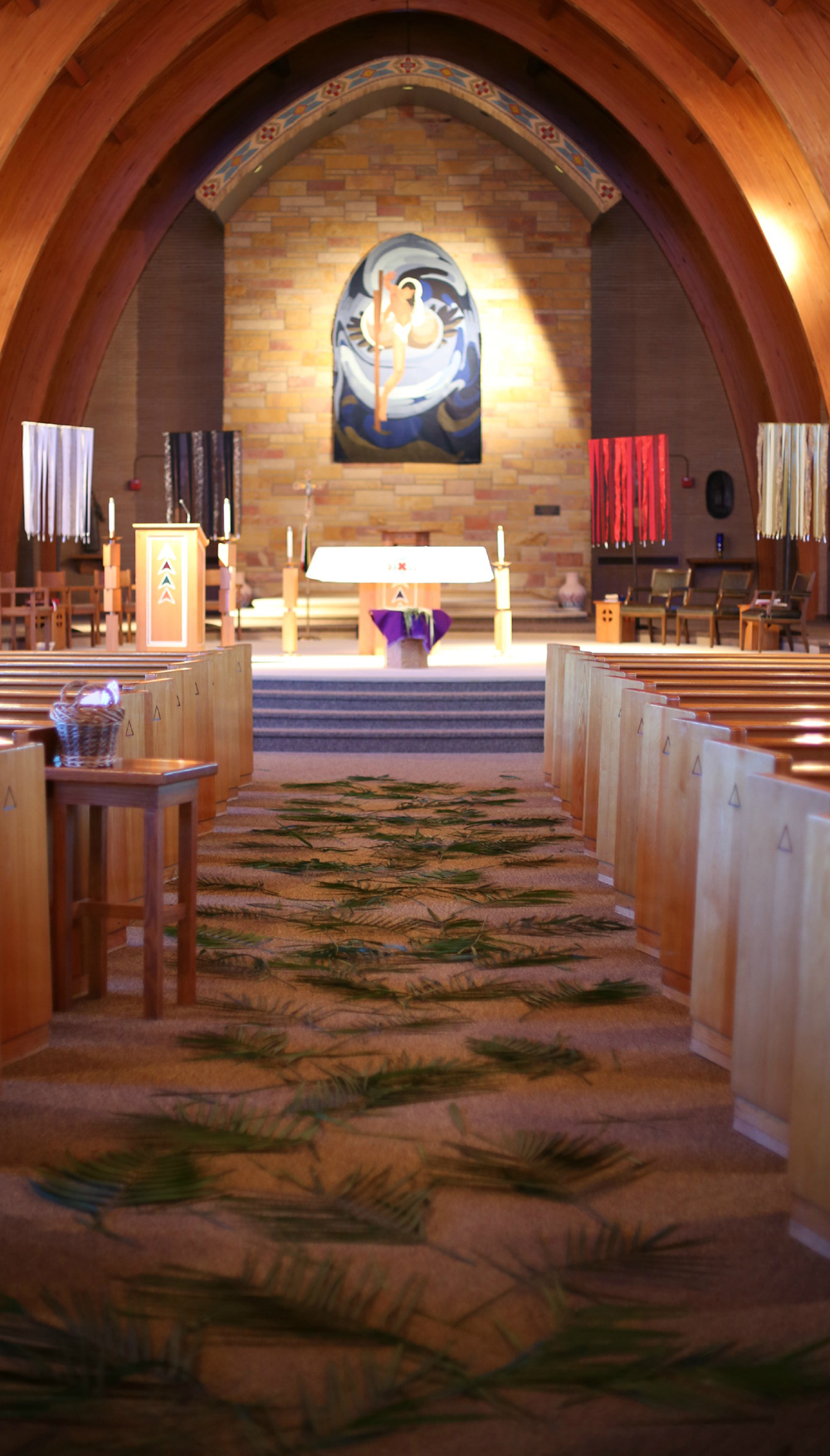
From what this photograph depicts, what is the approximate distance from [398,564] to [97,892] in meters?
6.30

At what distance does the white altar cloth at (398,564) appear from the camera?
30.7 ft

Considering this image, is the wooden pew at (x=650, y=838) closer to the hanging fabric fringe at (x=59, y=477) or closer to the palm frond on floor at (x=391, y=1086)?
the palm frond on floor at (x=391, y=1086)

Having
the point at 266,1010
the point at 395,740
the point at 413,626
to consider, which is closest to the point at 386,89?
the point at 413,626

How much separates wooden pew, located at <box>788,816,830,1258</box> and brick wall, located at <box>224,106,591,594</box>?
13.0 meters

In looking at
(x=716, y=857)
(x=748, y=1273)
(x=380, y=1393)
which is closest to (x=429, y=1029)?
(x=716, y=857)

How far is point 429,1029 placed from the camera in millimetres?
2939

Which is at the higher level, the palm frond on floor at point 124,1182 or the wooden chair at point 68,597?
the wooden chair at point 68,597

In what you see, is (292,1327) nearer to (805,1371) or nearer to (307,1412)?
(307,1412)

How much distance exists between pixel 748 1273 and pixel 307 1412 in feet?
2.23

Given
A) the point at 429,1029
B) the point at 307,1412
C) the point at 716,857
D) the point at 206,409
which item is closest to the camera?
the point at 307,1412

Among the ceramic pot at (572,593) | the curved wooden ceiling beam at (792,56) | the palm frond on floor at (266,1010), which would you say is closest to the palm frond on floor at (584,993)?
the palm frond on floor at (266,1010)

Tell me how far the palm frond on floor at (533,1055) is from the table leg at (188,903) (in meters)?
0.68

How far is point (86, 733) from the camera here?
3.13 meters

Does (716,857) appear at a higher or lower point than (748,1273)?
higher
